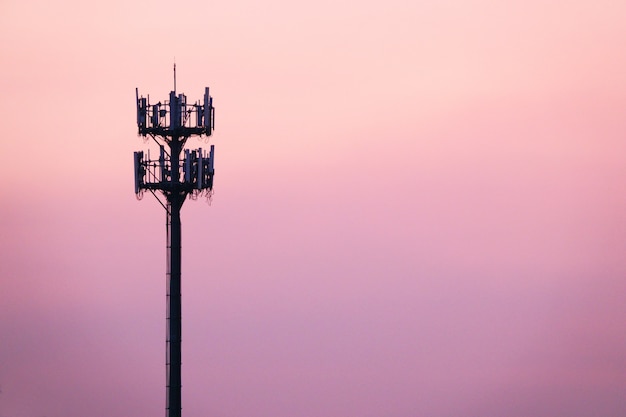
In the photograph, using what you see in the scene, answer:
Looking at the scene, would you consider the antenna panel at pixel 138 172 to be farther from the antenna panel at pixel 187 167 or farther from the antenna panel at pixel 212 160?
the antenna panel at pixel 212 160

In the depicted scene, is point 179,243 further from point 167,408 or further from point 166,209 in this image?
point 167,408

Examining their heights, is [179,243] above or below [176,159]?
below

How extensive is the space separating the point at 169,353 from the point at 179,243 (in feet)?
20.4

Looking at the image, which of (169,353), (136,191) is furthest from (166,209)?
(169,353)

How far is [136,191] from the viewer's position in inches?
2857

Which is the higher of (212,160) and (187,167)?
(212,160)

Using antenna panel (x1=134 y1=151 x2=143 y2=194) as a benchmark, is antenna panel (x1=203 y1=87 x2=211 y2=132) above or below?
above

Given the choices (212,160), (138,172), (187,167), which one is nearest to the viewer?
(187,167)

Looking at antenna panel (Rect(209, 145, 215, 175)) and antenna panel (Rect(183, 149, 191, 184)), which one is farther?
antenna panel (Rect(209, 145, 215, 175))

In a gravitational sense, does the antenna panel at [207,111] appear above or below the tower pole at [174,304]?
above

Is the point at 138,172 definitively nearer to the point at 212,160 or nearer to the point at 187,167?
the point at 187,167

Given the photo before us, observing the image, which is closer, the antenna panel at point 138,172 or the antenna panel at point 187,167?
the antenna panel at point 187,167

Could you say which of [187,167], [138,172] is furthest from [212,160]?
[138,172]

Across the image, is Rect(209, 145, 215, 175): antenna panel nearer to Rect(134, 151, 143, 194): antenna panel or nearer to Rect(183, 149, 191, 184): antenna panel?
Answer: Rect(183, 149, 191, 184): antenna panel
